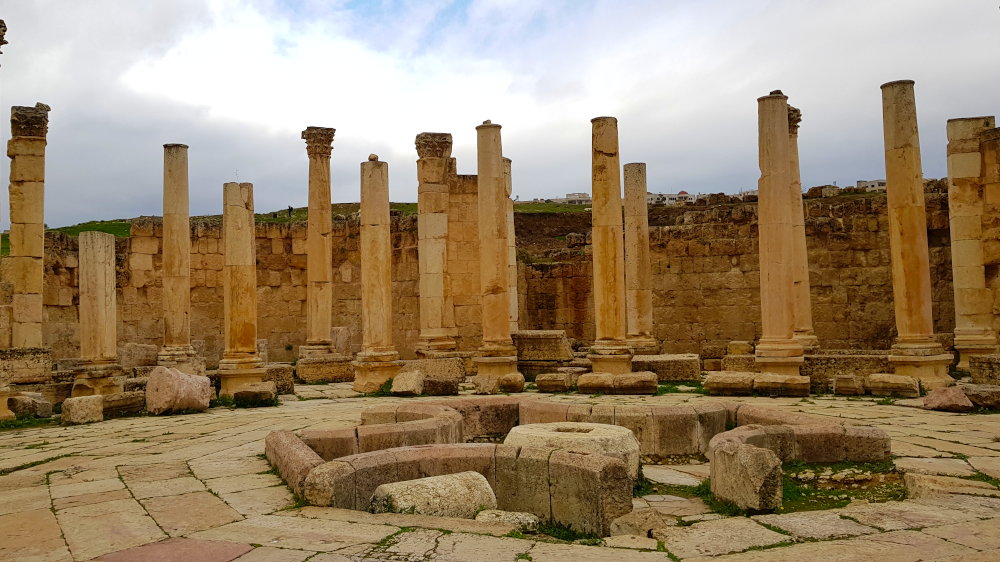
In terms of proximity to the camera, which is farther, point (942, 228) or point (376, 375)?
point (942, 228)

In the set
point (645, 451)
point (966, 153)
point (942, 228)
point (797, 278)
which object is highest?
point (966, 153)

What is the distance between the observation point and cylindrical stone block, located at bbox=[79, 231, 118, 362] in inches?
642

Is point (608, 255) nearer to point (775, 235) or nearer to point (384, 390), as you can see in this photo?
point (775, 235)

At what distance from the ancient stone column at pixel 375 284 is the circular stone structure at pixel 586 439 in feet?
28.8

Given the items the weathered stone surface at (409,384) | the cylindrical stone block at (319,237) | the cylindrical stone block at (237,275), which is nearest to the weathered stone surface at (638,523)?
the weathered stone surface at (409,384)

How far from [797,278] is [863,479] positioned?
1138cm

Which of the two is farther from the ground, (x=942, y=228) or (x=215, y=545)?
(x=942, y=228)

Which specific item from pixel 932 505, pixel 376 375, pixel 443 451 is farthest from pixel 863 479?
pixel 376 375

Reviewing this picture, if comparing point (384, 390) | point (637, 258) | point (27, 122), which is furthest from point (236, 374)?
point (637, 258)

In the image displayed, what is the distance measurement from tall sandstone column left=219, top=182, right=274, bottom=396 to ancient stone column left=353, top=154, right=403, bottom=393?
227cm

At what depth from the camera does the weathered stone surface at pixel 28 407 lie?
13945 mm

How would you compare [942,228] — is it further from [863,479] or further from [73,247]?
[73,247]

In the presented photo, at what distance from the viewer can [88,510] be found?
6430 millimetres

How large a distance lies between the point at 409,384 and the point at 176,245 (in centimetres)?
661
